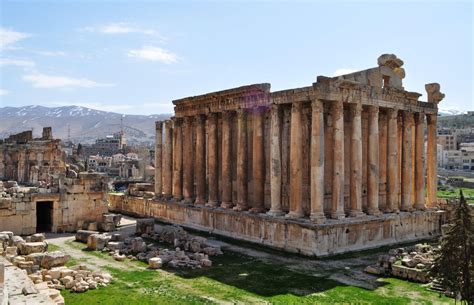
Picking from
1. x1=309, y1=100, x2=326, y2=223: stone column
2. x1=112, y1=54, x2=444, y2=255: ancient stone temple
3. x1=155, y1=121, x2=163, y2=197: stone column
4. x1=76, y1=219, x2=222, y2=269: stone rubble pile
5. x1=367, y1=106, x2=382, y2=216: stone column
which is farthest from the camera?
x1=155, y1=121, x2=163, y2=197: stone column

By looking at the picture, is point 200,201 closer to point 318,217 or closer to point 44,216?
point 44,216

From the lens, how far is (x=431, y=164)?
29.6m

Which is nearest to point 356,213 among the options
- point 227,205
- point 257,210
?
point 257,210

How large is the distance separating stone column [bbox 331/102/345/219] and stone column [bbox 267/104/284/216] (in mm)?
3019

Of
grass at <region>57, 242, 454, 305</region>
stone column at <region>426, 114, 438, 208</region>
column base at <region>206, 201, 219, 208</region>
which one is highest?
stone column at <region>426, 114, 438, 208</region>

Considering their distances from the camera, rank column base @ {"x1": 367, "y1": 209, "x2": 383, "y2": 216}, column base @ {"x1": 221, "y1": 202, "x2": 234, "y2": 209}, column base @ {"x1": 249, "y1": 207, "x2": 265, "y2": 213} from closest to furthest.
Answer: column base @ {"x1": 367, "y1": 209, "x2": 383, "y2": 216}, column base @ {"x1": 249, "y1": 207, "x2": 265, "y2": 213}, column base @ {"x1": 221, "y1": 202, "x2": 234, "y2": 209}

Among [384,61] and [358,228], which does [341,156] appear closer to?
[358,228]

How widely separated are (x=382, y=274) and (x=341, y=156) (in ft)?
22.6

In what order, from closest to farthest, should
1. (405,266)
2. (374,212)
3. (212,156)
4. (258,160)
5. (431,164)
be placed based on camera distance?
(405,266) → (374,212) → (258,160) → (431,164) → (212,156)

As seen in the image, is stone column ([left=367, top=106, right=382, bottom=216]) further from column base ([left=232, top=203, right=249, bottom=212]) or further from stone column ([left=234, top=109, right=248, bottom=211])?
stone column ([left=234, top=109, right=248, bottom=211])

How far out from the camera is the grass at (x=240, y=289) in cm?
1473

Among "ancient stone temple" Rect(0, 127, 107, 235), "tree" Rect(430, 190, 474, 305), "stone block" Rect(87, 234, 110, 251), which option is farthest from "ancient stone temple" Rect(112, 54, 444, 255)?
"tree" Rect(430, 190, 474, 305)

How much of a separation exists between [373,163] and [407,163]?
3.93 m

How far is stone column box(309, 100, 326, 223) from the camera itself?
22.1 metres
